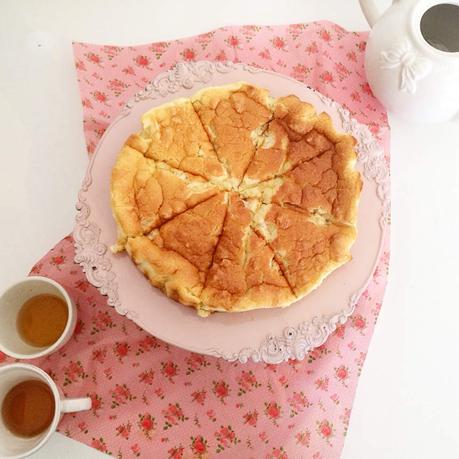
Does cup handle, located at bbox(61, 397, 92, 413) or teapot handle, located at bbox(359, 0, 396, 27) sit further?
teapot handle, located at bbox(359, 0, 396, 27)

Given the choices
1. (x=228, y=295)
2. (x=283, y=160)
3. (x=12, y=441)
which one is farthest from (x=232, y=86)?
(x=12, y=441)

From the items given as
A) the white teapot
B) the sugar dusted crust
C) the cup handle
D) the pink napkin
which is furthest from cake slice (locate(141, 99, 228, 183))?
the cup handle

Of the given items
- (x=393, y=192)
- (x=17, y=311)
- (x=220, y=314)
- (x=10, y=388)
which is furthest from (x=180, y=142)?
(x=10, y=388)

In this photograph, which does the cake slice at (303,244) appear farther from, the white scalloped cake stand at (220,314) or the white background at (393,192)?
the white background at (393,192)

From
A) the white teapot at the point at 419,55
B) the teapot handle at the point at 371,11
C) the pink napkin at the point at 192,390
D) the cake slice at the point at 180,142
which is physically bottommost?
the pink napkin at the point at 192,390

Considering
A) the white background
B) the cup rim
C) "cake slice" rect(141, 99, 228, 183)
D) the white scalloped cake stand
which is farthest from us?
the white background

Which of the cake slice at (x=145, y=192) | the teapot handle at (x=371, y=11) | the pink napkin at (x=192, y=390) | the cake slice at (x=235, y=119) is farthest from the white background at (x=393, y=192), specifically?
the cake slice at (x=235, y=119)

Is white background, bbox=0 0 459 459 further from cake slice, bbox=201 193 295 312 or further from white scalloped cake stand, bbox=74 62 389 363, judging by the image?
cake slice, bbox=201 193 295 312

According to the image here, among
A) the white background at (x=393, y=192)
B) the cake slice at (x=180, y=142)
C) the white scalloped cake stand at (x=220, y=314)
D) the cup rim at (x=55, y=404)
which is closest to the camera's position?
the cup rim at (x=55, y=404)
